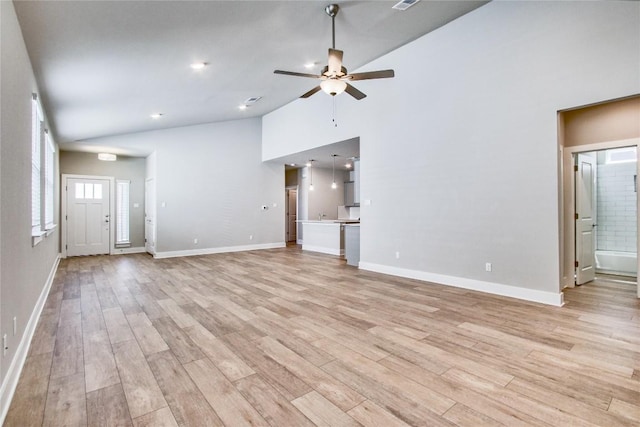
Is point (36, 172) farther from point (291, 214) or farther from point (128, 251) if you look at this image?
point (291, 214)

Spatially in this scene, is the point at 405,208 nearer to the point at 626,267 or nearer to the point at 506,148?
the point at 506,148

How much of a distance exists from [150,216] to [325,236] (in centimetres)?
477

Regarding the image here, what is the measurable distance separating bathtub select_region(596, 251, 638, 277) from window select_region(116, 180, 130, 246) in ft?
36.0

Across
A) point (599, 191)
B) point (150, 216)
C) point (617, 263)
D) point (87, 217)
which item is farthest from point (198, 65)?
point (617, 263)

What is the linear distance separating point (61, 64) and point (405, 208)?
193 inches

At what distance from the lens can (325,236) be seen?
8547mm

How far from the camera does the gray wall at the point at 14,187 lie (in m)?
1.97

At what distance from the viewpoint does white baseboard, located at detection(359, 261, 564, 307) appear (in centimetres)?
376

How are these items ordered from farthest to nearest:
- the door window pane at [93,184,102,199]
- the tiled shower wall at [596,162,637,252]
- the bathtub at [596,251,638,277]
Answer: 1. the door window pane at [93,184,102,199]
2. the tiled shower wall at [596,162,637,252]
3. the bathtub at [596,251,638,277]

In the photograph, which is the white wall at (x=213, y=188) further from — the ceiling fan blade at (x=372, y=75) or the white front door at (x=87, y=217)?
the ceiling fan blade at (x=372, y=75)

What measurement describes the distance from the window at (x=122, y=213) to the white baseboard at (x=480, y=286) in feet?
23.3

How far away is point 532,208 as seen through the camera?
3.90 m

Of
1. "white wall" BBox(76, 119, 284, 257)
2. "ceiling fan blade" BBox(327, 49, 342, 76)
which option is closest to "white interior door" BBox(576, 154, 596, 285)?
"ceiling fan blade" BBox(327, 49, 342, 76)

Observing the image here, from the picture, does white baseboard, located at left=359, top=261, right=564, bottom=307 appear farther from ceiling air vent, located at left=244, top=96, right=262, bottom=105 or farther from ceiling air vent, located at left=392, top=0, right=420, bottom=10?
ceiling air vent, located at left=244, top=96, right=262, bottom=105
